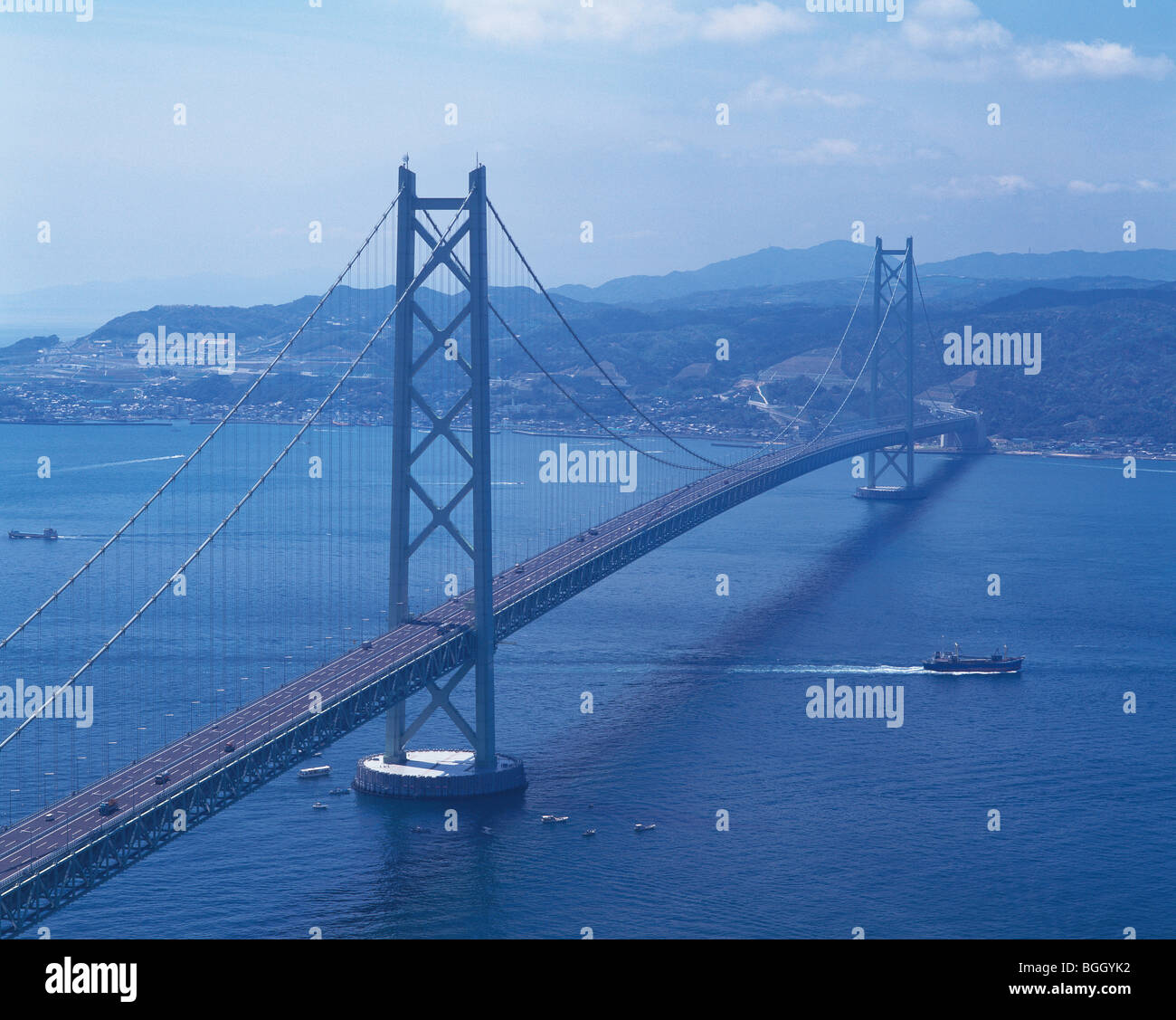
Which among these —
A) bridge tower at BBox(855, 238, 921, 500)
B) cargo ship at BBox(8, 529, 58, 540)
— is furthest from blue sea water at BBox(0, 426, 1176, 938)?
bridge tower at BBox(855, 238, 921, 500)

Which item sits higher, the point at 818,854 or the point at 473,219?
the point at 473,219

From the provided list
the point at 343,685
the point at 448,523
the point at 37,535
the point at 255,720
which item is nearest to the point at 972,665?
the point at 448,523

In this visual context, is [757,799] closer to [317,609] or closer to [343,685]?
[343,685]

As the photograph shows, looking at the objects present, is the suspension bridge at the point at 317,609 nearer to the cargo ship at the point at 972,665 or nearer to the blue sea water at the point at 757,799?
the blue sea water at the point at 757,799

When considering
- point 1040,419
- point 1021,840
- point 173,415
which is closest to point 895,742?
point 1021,840

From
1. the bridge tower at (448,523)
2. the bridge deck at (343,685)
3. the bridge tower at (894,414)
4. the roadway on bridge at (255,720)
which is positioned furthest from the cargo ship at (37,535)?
the bridge tower at (894,414)

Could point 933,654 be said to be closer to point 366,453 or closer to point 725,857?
point 725,857

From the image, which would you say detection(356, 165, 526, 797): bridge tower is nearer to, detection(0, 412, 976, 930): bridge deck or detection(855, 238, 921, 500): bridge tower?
detection(0, 412, 976, 930): bridge deck
